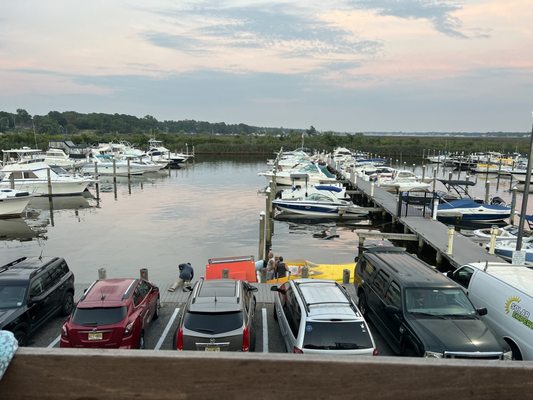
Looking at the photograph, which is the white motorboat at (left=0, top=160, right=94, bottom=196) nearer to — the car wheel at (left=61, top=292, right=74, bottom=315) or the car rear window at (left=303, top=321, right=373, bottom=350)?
the car wheel at (left=61, top=292, right=74, bottom=315)

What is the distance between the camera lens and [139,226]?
32.2m

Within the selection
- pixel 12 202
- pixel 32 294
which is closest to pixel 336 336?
pixel 32 294

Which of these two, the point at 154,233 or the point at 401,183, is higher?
the point at 401,183

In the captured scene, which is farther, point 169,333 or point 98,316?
point 169,333

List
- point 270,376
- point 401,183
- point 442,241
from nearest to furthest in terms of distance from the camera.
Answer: point 270,376, point 442,241, point 401,183

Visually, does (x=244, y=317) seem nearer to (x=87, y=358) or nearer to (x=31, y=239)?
(x=87, y=358)

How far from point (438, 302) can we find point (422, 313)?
1.84ft

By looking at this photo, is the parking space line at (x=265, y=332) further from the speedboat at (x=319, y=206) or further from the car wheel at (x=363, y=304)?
the speedboat at (x=319, y=206)

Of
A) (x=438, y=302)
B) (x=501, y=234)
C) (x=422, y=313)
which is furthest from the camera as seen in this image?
(x=501, y=234)

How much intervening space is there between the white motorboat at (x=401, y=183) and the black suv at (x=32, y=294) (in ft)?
127

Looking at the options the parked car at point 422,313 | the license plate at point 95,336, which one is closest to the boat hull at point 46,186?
the license plate at point 95,336

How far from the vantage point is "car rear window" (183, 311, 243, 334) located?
924cm

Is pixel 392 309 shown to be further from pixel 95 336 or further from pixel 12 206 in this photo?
pixel 12 206

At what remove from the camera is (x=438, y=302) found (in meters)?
10.5
